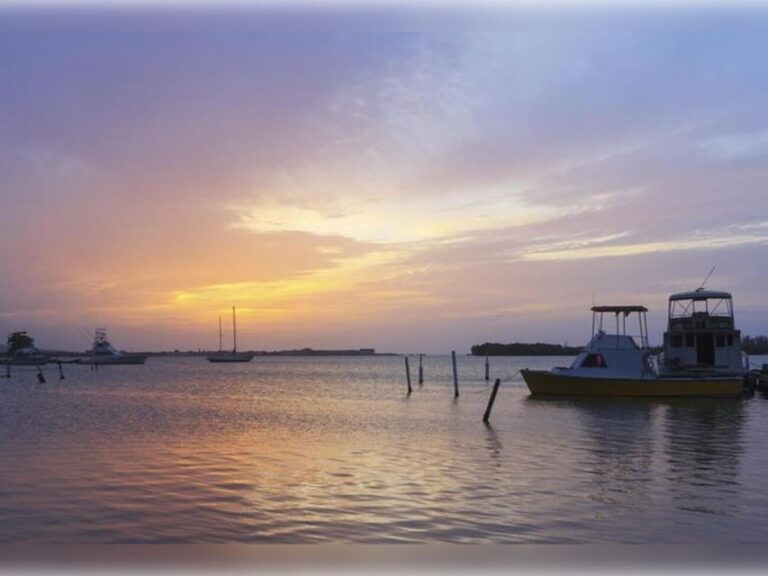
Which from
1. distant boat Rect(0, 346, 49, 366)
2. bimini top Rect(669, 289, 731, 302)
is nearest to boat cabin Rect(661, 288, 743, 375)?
bimini top Rect(669, 289, 731, 302)

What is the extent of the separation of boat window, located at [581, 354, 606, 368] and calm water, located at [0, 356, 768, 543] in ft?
22.3

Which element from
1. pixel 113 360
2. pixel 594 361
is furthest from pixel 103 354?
pixel 594 361

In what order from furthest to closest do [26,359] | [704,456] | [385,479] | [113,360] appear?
[113,360]
[26,359]
[704,456]
[385,479]

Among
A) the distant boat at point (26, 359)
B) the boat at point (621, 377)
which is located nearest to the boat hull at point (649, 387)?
the boat at point (621, 377)

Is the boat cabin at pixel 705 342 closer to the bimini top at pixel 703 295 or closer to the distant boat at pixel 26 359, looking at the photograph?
the bimini top at pixel 703 295

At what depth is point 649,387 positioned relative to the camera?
35969mm

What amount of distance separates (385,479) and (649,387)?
25.2m

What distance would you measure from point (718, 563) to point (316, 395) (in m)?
44.1

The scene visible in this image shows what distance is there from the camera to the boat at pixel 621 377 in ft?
118

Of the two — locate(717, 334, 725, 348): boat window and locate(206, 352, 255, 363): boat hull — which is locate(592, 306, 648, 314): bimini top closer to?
locate(717, 334, 725, 348): boat window

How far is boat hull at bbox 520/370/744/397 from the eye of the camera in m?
35.9

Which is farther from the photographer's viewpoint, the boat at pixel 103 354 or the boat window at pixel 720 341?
the boat at pixel 103 354

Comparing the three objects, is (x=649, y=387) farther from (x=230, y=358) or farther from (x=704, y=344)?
(x=230, y=358)

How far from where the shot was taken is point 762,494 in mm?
13180
